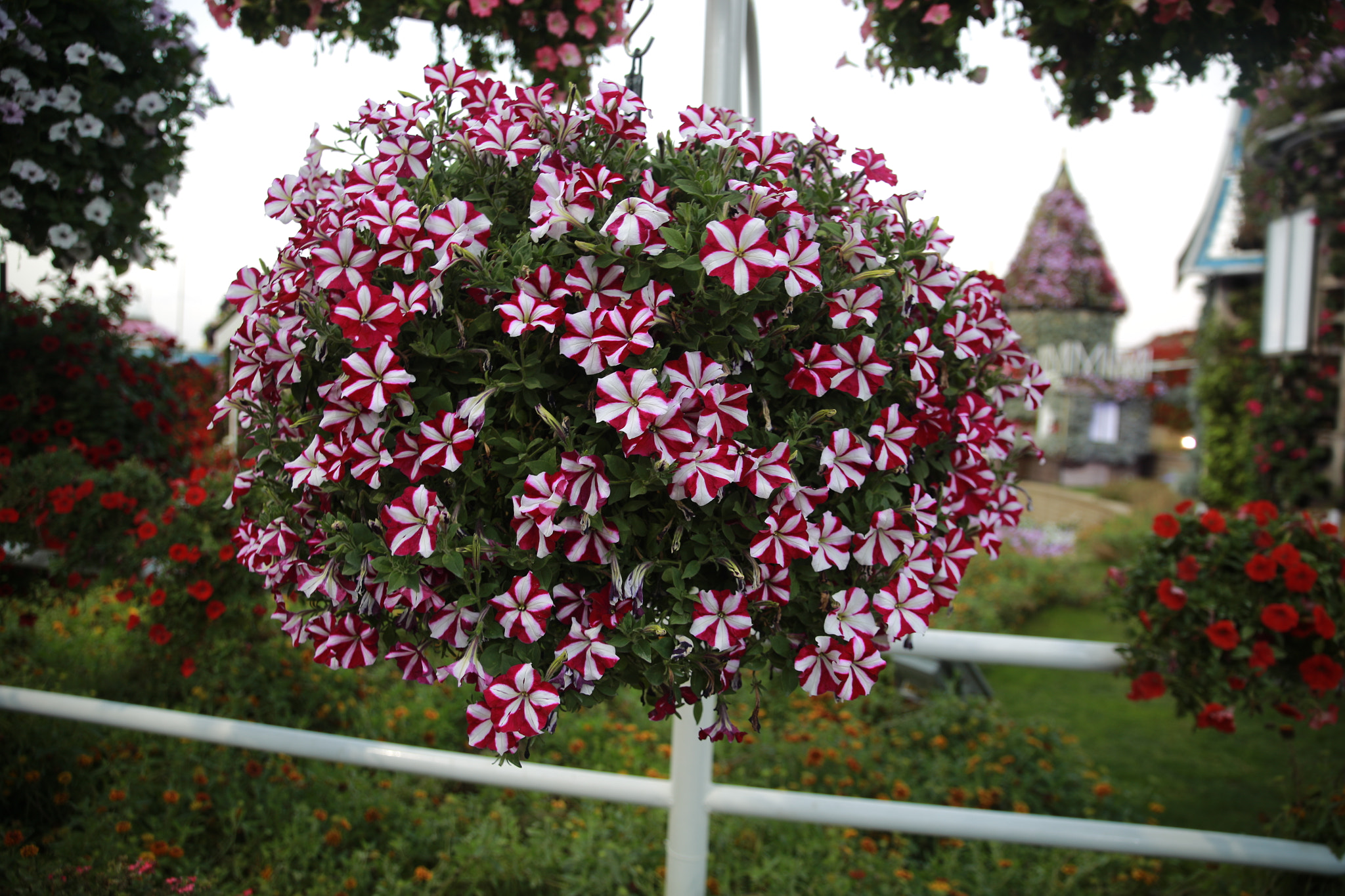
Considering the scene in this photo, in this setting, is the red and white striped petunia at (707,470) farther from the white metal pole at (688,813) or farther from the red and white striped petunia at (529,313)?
the white metal pole at (688,813)

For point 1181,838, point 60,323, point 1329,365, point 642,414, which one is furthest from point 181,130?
point 1329,365

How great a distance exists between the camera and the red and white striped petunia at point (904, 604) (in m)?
0.91

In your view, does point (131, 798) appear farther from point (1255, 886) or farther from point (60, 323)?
point (1255, 886)

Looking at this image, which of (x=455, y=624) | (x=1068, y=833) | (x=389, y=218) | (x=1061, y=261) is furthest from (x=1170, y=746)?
(x=1061, y=261)

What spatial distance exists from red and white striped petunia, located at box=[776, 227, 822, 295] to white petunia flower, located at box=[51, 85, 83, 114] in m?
2.02

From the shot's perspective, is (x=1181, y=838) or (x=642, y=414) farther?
(x=1181, y=838)

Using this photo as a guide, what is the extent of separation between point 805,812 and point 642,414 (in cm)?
115

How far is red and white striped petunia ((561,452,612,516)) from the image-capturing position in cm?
81

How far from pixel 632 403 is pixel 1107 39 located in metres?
1.66

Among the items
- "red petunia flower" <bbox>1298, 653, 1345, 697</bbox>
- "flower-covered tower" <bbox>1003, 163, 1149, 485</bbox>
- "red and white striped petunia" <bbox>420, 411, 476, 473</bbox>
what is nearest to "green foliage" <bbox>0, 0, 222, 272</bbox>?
"red and white striped petunia" <bbox>420, 411, 476, 473</bbox>

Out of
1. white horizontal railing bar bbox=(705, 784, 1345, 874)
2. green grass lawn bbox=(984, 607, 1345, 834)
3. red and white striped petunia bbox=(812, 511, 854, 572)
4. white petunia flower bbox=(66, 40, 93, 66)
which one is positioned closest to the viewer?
red and white striped petunia bbox=(812, 511, 854, 572)

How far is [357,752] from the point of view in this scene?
1.69 metres

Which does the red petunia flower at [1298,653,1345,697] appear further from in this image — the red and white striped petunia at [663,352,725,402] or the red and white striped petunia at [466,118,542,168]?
the red and white striped petunia at [466,118,542,168]

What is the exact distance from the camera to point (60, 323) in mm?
2695
